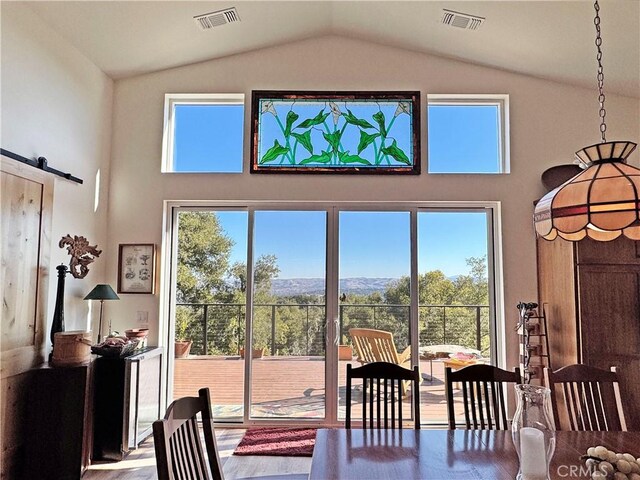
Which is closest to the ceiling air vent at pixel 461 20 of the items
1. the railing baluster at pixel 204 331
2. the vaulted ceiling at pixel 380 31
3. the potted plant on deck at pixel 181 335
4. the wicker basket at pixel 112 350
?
the vaulted ceiling at pixel 380 31

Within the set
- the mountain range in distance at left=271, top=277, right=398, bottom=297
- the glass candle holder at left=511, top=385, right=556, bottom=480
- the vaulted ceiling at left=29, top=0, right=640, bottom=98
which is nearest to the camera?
the glass candle holder at left=511, top=385, right=556, bottom=480

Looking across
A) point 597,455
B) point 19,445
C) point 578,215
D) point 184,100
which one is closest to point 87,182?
point 184,100

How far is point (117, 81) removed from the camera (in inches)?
171

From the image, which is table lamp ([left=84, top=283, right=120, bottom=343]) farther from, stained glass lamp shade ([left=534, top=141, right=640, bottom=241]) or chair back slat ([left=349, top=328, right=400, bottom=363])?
stained glass lamp shade ([left=534, top=141, right=640, bottom=241])

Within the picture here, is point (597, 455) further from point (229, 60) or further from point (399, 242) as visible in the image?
point (229, 60)

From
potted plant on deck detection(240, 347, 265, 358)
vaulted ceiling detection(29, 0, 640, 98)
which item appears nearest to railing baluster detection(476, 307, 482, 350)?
potted plant on deck detection(240, 347, 265, 358)

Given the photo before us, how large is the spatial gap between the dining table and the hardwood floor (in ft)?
4.55

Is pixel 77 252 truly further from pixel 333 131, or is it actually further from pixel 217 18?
pixel 333 131

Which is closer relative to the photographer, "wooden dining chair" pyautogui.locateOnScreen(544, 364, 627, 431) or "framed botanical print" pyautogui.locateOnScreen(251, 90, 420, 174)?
"wooden dining chair" pyautogui.locateOnScreen(544, 364, 627, 431)

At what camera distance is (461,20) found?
364 centimetres

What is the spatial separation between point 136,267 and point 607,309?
412cm

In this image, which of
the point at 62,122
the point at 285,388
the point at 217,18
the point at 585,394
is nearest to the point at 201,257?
the point at 285,388

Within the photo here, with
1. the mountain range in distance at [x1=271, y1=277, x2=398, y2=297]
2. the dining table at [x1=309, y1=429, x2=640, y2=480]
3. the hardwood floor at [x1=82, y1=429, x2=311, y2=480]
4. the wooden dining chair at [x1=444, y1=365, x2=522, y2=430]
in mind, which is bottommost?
the hardwood floor at [x1=82, y1=429, x2=311, y2=480]

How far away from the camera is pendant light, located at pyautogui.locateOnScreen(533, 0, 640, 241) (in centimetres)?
166
